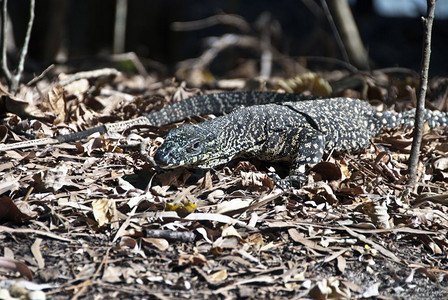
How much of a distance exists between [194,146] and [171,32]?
38.0ft

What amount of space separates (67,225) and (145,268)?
900mm

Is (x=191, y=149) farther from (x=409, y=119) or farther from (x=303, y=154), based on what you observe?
(x=409, y=119)

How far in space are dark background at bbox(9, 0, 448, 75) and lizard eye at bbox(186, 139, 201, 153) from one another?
613 cm

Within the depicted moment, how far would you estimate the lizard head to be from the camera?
5180mm

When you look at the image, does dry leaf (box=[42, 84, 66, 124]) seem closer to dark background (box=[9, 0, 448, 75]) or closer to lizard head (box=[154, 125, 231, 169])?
lizard head (box=[154, 125, 231, 169])

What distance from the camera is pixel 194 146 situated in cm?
545

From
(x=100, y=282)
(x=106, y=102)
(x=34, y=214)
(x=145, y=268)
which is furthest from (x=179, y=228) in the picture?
(x=106, y=102)

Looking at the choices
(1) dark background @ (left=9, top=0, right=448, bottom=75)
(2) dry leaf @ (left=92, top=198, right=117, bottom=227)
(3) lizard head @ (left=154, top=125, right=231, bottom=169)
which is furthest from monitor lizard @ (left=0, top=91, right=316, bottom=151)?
(1) dark background @ (left=9, top=0, right=448, bottom=75)

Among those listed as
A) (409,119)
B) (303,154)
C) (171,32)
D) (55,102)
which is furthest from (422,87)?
(171,32)

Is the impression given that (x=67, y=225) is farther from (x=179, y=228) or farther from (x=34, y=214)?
(x=179, y=228)

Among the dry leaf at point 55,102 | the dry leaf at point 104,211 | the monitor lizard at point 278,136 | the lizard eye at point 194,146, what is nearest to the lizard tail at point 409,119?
the monitor lizard at point 278,136

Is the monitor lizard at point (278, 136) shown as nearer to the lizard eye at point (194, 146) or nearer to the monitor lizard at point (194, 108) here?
the lizard eye at point (194, 146)

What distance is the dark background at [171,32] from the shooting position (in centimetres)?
1316

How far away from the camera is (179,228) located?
4645mm
